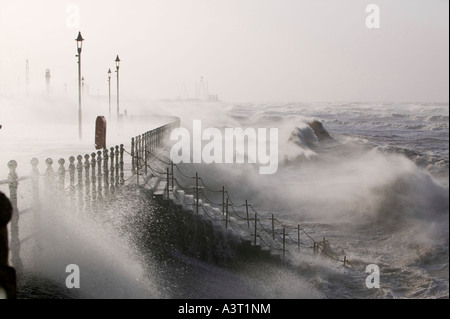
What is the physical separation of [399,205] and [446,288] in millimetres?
9314

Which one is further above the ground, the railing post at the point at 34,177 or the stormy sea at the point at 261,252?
the railing post at the point at 34,177

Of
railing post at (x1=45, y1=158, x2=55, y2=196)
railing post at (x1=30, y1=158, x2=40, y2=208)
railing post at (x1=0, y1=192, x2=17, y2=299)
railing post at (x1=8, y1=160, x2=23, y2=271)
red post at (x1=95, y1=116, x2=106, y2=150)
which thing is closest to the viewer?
railing post at (x1=0, y1=192, x2=17, y2=299)

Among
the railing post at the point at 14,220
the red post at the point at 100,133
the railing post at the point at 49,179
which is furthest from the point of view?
the red post at the point at 100,133

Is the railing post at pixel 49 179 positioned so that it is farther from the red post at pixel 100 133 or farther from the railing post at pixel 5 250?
the red post at pixel 100 133

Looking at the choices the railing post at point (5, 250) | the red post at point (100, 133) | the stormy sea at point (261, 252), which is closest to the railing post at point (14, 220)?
the stormy sea at point (261, 252)

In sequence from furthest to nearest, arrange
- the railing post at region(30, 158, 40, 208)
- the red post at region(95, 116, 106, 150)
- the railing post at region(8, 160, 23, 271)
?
the red post at region(95, 116, 106, 150)
the railing post at region(30, 158, 40, 208)
the railing post at region(8, 160, 23, 271)

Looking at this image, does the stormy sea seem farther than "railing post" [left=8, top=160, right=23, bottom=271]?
Yes

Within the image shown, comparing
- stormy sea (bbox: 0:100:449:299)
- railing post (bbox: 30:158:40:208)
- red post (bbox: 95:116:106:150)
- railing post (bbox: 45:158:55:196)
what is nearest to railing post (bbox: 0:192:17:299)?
stormy sea (bbox: 0:100:449:299)

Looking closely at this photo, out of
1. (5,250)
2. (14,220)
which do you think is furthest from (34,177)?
(5,250)

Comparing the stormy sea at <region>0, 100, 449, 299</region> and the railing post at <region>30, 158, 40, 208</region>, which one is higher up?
the railing post at <region>30, 158, 40, 208</region>

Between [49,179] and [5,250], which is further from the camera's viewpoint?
[49,179]

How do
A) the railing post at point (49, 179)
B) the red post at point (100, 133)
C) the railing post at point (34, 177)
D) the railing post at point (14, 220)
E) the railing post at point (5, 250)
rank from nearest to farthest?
the railing post at point (5, 250), the railing post at point (14, 220), the railing post at point (34, 177), the railing post at point (49, 179), the red post at point (100, 133)

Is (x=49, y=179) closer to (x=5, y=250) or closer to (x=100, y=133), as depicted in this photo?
(x=5, y=250)

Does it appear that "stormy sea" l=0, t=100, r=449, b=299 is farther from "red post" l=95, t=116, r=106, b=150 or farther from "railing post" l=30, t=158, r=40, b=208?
"red post" l=95, t=116, r=106, b=150
